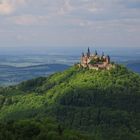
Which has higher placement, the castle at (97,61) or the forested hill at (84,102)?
the castle at (97,61)

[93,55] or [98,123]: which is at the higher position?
[93,55]

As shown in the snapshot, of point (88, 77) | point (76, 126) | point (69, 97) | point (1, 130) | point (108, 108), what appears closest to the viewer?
point (1, 130)

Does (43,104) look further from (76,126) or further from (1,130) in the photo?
(1,130)

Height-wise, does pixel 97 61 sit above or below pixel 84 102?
above

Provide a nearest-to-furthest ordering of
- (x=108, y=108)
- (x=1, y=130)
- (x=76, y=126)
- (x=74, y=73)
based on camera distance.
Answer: (x=1, y=130), (x=76, y=126), (x=108, y=108), (x=74, y=73)

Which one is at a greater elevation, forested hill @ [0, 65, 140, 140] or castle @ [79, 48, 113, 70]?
castle @ [79, 48, 113, 70]

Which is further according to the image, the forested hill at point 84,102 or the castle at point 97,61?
the castle at point 97,61

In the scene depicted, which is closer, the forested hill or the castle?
the forested hill

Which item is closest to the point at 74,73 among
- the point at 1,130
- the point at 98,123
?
the point at 98,123
